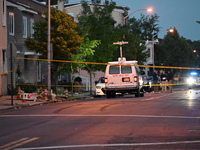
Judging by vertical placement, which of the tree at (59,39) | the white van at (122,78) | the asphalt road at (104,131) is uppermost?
the tree at (59,39)

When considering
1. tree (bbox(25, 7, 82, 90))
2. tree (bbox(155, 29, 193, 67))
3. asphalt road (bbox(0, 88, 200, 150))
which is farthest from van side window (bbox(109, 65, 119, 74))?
tree (bbox(155, 29, 193, 67))

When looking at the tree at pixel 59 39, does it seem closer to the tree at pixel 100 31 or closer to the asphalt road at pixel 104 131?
the tree at pixel 100 31

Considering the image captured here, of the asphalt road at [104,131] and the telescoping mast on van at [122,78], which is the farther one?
the telescoping mast on van at [122,78]

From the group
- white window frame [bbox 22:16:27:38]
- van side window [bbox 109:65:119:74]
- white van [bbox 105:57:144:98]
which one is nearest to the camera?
white van [bbox 105:57:144:98]

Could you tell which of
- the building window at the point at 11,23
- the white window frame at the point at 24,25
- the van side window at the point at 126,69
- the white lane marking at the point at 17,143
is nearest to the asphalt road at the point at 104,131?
the white lane marking at the point at 17,143

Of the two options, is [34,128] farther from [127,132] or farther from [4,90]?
[4,90]

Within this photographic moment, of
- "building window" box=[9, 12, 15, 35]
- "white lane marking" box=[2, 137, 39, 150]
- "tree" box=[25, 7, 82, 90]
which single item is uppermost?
"building window" box=[9, 12, 15, 35]

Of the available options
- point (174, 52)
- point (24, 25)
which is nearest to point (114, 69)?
point (24, 25)

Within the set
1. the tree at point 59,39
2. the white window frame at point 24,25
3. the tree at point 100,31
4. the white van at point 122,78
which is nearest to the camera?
the white van at point 122,78

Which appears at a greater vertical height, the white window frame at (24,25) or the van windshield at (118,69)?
the white window frame at (24,25)

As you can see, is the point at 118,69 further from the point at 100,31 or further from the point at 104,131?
the point at 104,131

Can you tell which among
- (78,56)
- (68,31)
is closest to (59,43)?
(68,31)

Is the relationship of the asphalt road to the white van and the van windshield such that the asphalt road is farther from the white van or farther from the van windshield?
the van windshield

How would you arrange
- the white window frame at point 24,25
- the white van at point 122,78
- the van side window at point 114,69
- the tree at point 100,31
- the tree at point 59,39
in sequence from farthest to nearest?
1. the tree at point 100,31
2. the white window frame at point 24,25
3. the tree at point 59,39
4. the van side window at point 114,69
5. the white van at point 122,78
